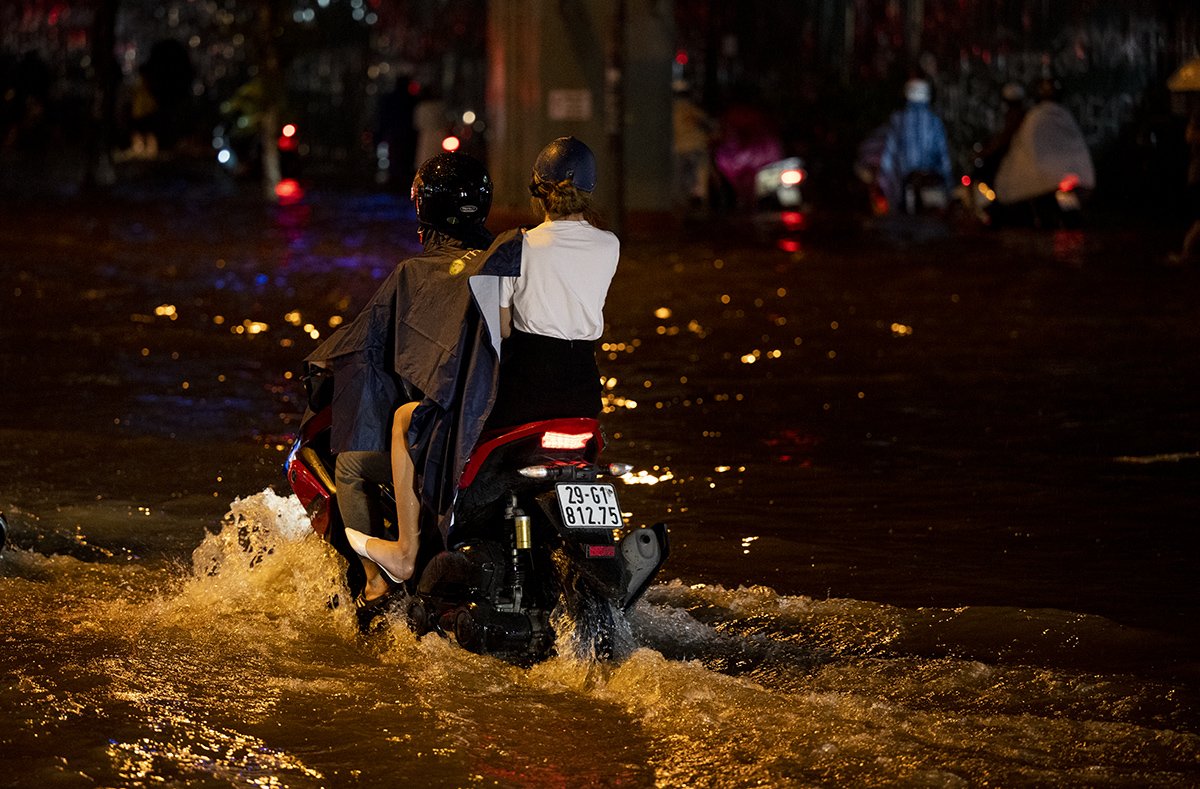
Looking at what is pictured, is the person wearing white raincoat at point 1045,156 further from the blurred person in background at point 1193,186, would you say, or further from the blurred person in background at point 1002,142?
the blurred person in background at point 1193,186

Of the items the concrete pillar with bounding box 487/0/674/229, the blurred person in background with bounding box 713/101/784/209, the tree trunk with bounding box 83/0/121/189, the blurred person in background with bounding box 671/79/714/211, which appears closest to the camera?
the concrete pillar with bounding box 487/0/674/229

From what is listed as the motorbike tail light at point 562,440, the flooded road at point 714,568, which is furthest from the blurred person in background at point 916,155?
the motorbike tail light at point 562,440

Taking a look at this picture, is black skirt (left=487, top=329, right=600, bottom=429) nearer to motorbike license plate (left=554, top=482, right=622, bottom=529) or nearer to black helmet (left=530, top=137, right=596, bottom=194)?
motorbike license plate (left=554, top=482, right=622, bottom=529)

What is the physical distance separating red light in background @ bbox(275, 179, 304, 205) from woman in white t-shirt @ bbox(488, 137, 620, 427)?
2362 cm

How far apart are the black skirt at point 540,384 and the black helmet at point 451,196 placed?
0.47m

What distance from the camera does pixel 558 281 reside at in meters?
6.40

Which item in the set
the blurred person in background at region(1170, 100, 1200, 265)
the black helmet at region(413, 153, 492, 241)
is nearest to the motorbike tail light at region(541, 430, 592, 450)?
the black helmet at region(413, 153, 492, 241)

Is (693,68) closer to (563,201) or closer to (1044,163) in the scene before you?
(1044,163)

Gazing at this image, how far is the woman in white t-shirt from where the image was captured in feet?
21.0

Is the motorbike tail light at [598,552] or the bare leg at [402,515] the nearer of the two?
the motorbike tail light at [598,552]

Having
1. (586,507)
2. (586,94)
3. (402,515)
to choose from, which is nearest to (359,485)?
(402,515)

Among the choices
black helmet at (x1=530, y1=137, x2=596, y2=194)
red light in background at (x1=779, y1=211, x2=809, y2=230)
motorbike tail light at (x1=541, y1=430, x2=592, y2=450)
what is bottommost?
red light in background at (x1=779, y1=211, x2=809, y2=230)

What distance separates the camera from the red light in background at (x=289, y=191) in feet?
97.4

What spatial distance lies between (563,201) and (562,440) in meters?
0.79
